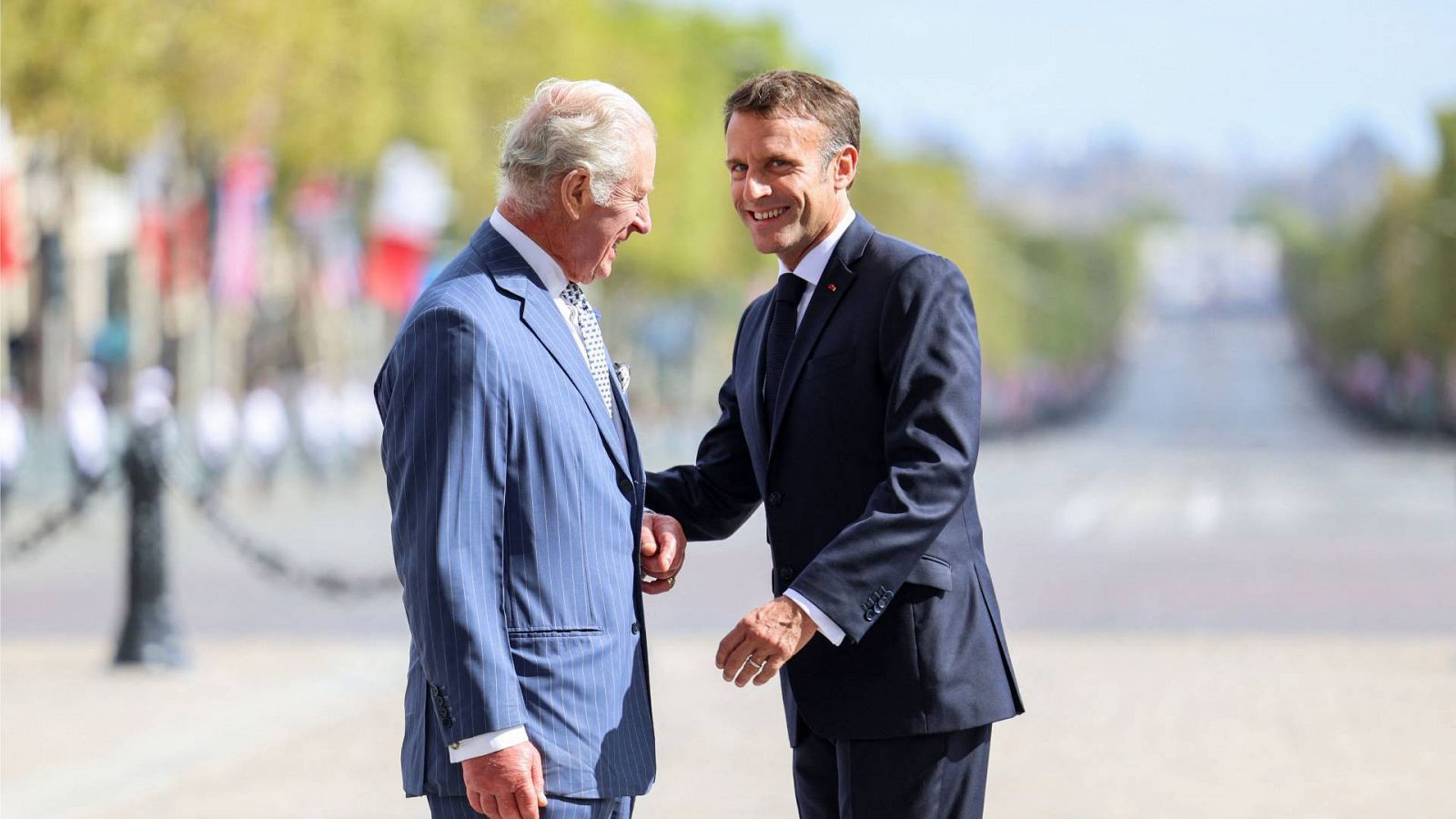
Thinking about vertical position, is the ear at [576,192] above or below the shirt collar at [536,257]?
above

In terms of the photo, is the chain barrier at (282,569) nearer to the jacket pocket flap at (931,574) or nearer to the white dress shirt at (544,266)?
the white dress shirt at (544,266)

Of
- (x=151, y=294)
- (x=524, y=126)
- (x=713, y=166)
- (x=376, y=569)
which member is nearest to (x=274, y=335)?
(x=713, y=166)

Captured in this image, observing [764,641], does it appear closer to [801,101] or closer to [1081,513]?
[801,101]

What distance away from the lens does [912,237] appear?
226ft

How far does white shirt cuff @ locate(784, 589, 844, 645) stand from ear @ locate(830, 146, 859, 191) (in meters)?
0.78

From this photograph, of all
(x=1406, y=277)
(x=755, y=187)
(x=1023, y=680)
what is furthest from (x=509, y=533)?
(x=1406, y=277)

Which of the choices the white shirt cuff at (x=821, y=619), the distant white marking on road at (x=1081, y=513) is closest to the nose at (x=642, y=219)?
the white shirt cuff at (x=821, y=619)

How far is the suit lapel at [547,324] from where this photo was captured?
3.70 meters

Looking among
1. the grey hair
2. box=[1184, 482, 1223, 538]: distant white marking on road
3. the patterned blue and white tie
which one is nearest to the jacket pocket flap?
the patterned blue and white tie

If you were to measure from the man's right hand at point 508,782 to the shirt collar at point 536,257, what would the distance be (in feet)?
2.69

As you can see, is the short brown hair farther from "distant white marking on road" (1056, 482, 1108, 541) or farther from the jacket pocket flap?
A: "distant white marking on road" (1056, 482, 1108, 541)

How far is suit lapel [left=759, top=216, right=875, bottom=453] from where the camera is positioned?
A: 3973mm

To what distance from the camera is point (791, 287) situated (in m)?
4.09

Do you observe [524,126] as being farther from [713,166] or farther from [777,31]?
[777,31]
